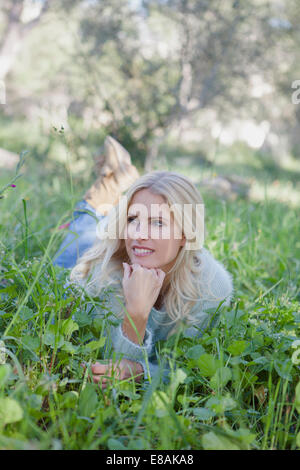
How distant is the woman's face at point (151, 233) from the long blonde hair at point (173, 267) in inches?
1.9


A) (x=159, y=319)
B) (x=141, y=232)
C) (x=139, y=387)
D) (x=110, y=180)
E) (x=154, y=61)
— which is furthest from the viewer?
(x=154, y=61)

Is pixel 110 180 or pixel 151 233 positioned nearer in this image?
pixel 151 233

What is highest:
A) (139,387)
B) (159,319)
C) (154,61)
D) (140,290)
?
(154,61)

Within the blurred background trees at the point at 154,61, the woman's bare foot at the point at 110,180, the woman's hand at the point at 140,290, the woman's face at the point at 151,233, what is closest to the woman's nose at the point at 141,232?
the woman's face at the point at 151,233

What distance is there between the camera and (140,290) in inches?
70.6

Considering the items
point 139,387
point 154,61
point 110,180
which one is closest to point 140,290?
point 139,387

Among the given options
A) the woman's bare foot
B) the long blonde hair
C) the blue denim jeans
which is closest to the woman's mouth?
the long blonde hair

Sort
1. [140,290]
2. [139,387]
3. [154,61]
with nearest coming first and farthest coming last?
[139,387] → [140,290] → [154,61]

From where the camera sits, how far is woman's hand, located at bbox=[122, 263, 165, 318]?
1.77 m

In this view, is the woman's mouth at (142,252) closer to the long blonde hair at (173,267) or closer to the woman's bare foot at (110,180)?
the long blonde hair at (173,267)

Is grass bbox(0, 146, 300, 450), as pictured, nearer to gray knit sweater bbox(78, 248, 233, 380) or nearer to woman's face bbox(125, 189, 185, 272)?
gray knit sweater bbox(78, 248, 233, 380)

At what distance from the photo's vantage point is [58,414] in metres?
1.24

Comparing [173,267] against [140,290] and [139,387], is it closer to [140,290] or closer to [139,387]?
[140,290]

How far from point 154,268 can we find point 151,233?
0.17 meters
